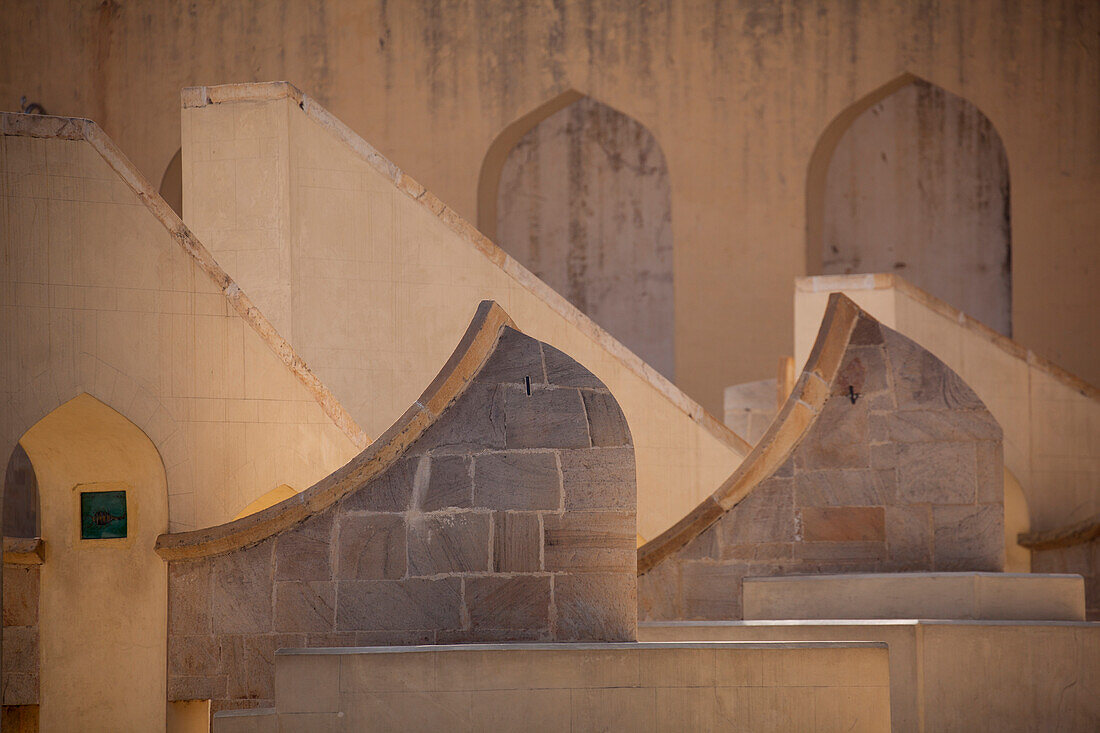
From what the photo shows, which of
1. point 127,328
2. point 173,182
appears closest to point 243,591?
point 127,328

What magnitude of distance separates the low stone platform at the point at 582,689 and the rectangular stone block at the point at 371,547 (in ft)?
1.94

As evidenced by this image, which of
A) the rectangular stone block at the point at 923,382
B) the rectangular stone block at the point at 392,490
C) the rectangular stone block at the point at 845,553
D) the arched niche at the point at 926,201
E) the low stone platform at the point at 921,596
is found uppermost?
the arched niche at the point at 926,201

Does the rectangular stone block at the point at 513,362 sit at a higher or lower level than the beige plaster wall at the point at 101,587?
higher

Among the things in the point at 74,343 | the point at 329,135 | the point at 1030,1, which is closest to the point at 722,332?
the point at 1030,1

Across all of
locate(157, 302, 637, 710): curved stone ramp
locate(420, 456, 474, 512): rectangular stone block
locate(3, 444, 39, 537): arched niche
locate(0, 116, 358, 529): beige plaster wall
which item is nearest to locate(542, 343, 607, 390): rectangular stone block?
locate(157, 302, 637, 710): curved stone ramp

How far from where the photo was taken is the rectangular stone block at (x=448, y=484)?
5430mm

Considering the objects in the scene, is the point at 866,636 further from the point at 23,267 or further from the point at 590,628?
the point at 23,267

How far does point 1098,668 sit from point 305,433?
347 cm

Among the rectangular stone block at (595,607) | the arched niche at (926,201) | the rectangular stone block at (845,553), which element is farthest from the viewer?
the arched niche at (926,201)

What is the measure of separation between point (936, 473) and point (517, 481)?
226cm

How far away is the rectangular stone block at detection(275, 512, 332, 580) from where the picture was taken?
218 inches

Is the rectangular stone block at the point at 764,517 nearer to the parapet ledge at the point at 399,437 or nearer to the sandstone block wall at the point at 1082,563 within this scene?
the parapet ledge at the point at 399,437

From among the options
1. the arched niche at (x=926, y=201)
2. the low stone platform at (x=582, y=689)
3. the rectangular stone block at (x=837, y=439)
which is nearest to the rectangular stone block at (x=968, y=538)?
the rectangular stone block at (x=837, y=439)

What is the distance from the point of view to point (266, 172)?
845 cm
